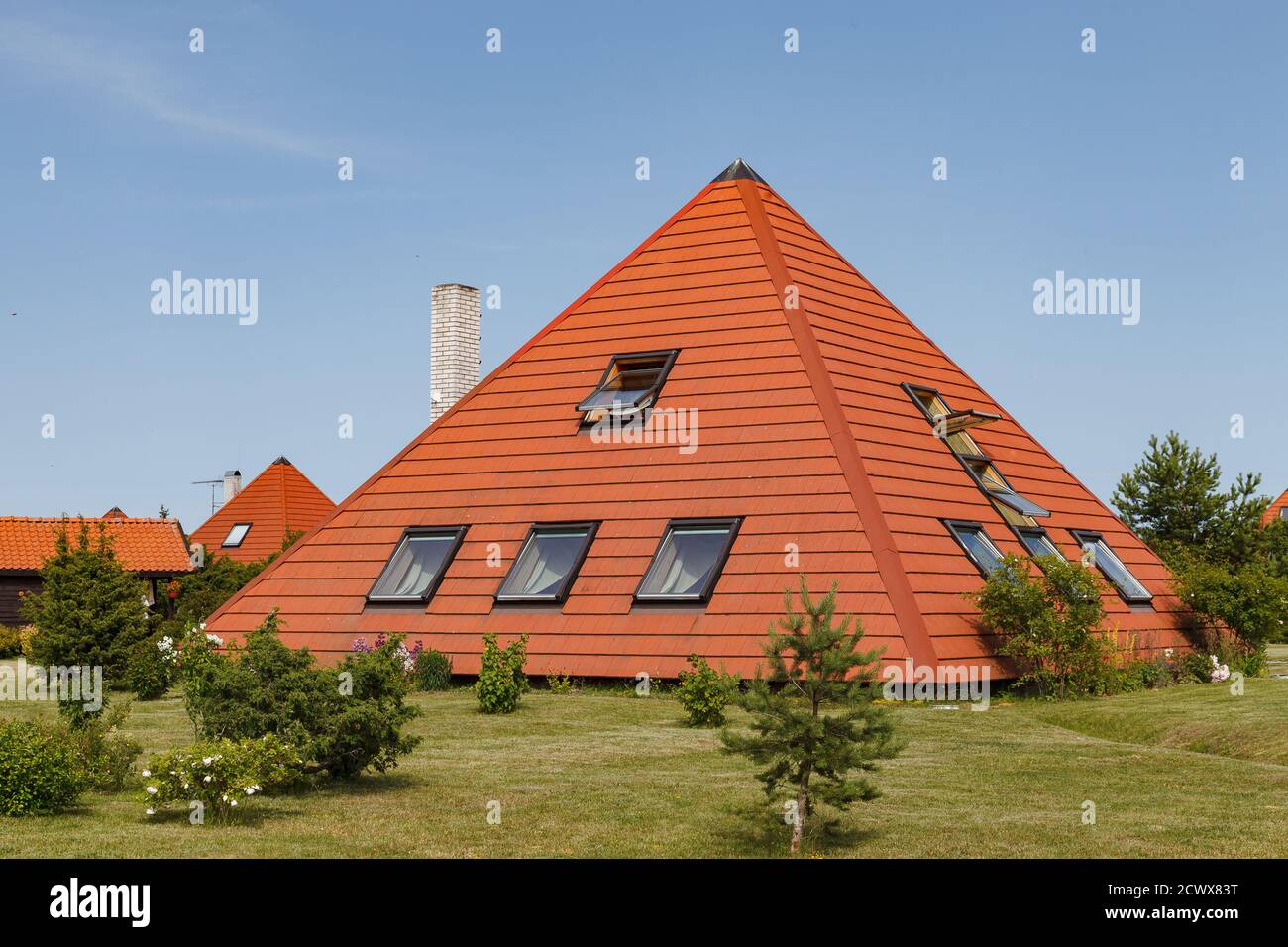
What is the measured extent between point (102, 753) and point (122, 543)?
33487 millimetres

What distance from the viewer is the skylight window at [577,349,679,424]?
24266mm

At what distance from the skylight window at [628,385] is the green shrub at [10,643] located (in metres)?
19.3

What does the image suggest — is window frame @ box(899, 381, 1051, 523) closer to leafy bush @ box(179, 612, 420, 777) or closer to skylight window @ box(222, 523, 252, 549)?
leafy bush @ box(179, 612, 420, 777)

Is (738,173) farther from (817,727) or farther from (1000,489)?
(817,727)

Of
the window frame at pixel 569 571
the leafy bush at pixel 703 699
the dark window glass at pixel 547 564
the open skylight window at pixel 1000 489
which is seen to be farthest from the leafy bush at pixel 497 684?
the open skylight window at pixel 1000 489

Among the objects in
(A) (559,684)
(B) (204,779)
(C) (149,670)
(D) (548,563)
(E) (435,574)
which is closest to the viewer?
(B) (204,779)

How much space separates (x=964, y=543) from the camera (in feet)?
72.9

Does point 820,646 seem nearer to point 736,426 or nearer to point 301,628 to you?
point 736,426

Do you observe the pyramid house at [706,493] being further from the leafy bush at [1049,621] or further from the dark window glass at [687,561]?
the leafy bush at [1049,621]

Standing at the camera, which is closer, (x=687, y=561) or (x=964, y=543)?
(x=687, y=561)

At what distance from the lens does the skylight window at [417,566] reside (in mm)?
23938

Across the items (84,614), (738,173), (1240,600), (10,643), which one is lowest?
(10,643)

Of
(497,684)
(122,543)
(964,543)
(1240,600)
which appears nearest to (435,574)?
(497,684)
